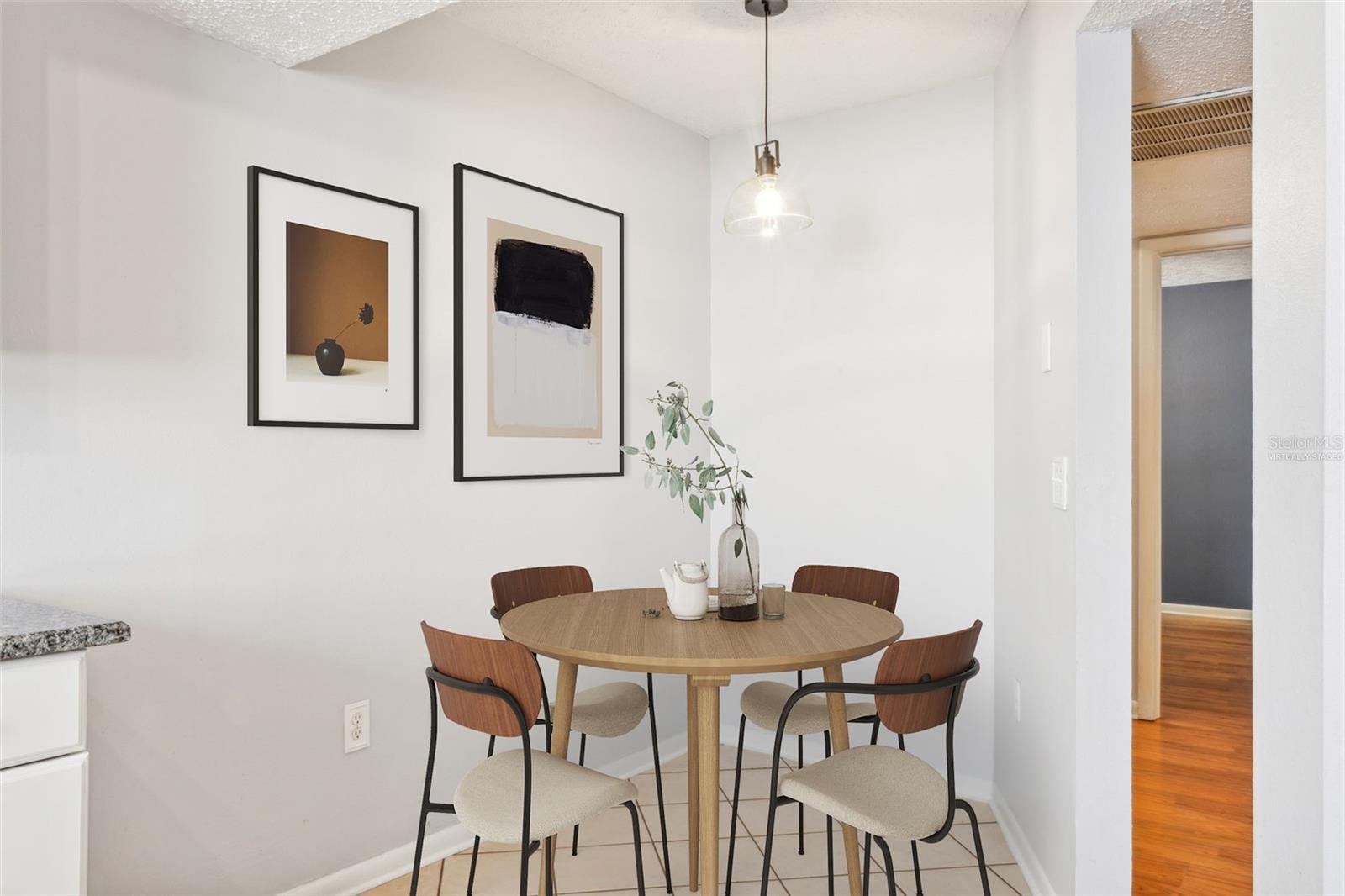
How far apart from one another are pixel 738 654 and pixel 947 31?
2.28 metres

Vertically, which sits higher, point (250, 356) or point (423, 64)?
point (423, 64)

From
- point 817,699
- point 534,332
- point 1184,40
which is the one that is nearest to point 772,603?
point 817,699

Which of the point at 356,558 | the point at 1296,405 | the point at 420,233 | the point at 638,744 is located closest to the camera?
the point at 1296,405

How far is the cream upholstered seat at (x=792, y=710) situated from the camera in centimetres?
237

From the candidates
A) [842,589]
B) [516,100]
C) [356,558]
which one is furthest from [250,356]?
[842,589]

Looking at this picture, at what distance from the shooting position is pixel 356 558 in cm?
250

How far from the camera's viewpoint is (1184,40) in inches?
83.0

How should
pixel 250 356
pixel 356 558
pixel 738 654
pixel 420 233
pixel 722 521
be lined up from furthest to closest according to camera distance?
pixel 722 521
pixel 420 233
pixel 356 558
pixel 250 356
pixel 738 654

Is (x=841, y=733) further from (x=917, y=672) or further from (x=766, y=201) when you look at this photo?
(x=766, y=201)

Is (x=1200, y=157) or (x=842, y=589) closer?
(x=842, y=589)

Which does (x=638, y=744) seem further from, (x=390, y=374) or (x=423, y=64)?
(x=423, y=64)

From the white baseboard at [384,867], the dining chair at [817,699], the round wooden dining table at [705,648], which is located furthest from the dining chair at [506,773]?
the white baseboard at [384,867]

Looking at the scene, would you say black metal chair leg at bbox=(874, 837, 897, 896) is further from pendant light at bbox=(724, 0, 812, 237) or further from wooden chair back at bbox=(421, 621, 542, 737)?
pendant light at bbox=(724, 0, 812, 237)

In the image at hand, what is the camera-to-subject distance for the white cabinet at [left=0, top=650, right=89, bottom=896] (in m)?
1.38
